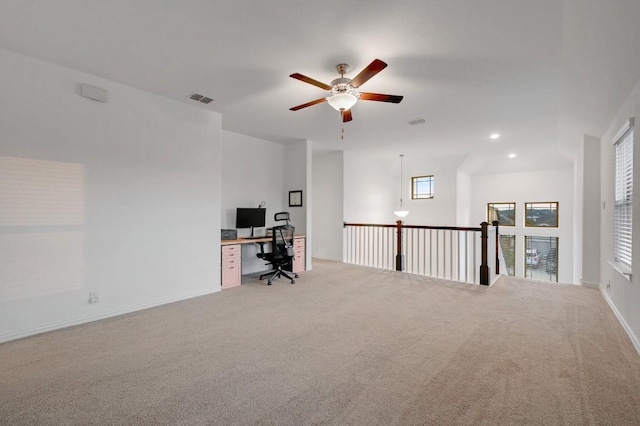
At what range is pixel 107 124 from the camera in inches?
134

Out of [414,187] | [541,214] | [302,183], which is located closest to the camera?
[302,183]

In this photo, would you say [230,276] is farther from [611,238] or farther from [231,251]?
[611,238]

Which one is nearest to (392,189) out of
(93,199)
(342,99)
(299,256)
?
(299,256)

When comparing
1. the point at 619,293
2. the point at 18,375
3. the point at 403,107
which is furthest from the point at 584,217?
the point at 18,375

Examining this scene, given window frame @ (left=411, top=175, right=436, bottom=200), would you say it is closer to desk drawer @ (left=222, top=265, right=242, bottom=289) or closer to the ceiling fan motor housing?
desk drawer @ (left=222, top=265, right=242, bottom=289)

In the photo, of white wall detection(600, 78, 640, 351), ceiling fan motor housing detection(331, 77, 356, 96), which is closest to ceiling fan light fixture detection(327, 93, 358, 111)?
ceiling fan motor housing detection(331, 77, 356, 96)

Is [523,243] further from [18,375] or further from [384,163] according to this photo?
[18,375]

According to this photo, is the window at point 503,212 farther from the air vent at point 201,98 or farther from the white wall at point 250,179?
the air vent at point 201,98

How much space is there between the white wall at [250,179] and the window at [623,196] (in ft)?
17.4

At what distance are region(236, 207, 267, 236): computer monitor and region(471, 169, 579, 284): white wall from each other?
7.54 meters

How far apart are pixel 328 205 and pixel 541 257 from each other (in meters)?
6.99

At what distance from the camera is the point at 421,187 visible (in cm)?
927

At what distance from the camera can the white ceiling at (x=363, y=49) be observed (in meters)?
2.13

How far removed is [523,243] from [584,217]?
4.92 meters
